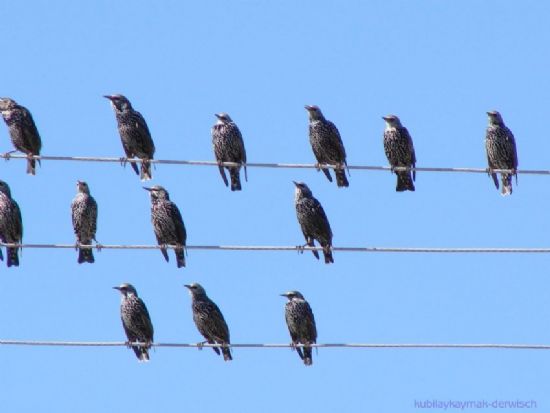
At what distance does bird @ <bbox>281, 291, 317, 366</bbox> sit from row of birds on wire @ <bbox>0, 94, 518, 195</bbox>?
1528 millimetres

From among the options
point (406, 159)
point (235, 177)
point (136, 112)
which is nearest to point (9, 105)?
point (136, 112)

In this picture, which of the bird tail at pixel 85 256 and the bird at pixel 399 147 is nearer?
the bird tail at pixel 85 256

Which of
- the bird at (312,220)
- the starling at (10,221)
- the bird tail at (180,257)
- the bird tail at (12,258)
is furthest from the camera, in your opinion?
the bird at (312,220)

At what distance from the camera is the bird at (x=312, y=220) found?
65.4 ft

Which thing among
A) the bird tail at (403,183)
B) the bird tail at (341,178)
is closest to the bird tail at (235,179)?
the bird tail at (341,178)

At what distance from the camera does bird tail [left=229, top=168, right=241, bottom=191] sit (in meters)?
19.4

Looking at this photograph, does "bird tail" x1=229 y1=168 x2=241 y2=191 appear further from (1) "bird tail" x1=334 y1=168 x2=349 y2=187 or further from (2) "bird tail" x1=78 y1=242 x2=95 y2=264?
(2) "bird tail" x1=78 y1=242 x2=95 y2=264

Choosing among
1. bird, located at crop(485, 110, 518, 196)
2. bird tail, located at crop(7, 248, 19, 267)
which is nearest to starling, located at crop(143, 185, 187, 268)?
bird tail, located at crop(7, 248, 19, 267)

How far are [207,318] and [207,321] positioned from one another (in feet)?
0.11

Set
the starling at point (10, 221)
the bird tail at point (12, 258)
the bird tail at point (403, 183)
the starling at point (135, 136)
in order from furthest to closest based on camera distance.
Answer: the starling at point (135, 136) → the bird tail at point (403, 183) → the starling at point (10, 221) → the bird tail at point (12, 258)

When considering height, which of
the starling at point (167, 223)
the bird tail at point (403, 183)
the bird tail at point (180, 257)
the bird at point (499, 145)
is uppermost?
the bird at point (499, 145)

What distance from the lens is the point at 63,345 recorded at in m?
15.4

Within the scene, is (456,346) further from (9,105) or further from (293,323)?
(9,105)

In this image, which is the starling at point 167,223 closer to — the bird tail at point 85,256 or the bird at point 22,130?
the bird tail at point 85,256
